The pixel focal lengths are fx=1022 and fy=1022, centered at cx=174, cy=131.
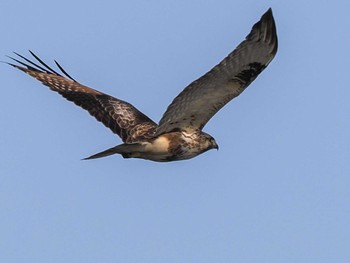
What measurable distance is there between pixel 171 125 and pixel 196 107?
24.8 inches

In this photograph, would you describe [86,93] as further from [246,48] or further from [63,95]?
[246,48]

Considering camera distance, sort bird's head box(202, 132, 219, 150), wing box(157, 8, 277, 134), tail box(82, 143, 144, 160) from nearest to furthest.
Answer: wing box(157, 8, 277, 134)
tail box(82, 143, 144, 160)
bird's head box(202, 132, 219, 150)

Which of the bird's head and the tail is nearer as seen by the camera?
the tail

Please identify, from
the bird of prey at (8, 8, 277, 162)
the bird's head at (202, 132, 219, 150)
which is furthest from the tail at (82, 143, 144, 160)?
the bird's head at (202, 132, 219, 150)

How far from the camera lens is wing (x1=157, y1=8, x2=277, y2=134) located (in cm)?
1309

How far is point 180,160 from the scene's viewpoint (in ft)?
49.5

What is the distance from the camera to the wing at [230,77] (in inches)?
515

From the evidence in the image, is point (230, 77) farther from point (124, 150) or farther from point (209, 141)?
point (124, 150)

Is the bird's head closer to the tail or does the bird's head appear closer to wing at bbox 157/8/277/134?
wing at bbox 157/8/277/134

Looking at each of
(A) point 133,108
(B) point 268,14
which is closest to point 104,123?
(A) point 133,108

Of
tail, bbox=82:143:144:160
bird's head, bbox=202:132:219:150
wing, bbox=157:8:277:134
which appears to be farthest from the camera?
bird's head, bbox=202:132:219:150

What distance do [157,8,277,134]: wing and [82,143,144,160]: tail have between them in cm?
57

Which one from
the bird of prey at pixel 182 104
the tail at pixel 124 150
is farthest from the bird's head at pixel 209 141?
the tail at pixel 124 150

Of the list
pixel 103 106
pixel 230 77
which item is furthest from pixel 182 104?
pixel 103 106
